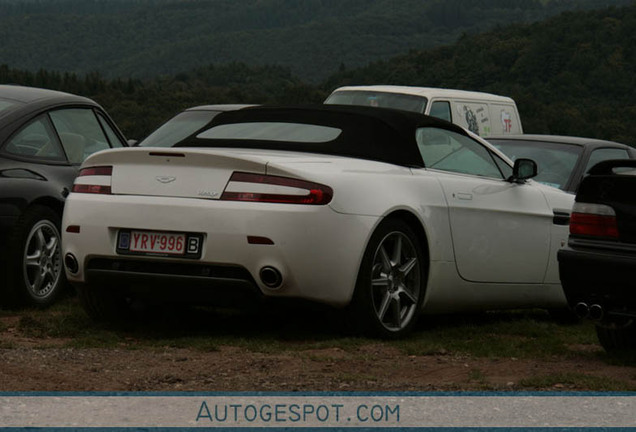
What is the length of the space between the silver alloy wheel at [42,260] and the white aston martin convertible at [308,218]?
101 centimetres

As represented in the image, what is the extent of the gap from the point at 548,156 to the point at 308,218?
18.6 ft

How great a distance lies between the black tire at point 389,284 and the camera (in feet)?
21.8

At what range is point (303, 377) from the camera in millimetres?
5426

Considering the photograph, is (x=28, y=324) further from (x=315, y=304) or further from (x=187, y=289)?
(x=315, y=304)

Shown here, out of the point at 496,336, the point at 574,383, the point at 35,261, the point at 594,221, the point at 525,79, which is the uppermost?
the point at 594,221

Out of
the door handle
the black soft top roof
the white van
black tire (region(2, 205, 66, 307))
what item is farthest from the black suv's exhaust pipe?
the white van

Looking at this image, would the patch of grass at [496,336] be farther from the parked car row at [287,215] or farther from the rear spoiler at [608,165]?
the rear spoiler at [608,165]

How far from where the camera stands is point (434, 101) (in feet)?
61.0

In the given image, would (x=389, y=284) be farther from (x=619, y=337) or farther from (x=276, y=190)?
(x=619, y=337)

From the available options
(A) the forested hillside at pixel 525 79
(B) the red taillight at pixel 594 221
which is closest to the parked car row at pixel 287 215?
(B) the red taillight at pixel 594 221

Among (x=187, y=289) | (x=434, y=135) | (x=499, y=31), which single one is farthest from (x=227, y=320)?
(x=499, y=31)

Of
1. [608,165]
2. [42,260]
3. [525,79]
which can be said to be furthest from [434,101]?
[525,79]

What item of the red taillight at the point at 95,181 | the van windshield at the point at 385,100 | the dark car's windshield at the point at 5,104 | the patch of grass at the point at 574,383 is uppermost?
the dark car's windshield at the point at 5,104

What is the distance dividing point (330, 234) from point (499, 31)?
75714mm
